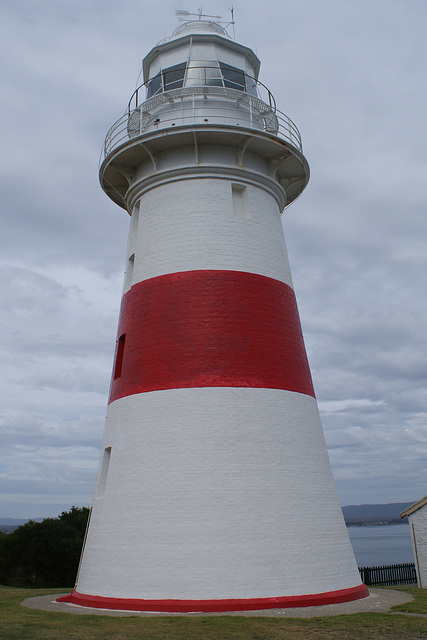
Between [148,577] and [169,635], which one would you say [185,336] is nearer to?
[148,577]

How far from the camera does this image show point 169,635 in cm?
821

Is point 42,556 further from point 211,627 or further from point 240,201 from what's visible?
point 240,201

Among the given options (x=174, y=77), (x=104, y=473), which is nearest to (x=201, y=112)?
(x=174, y=77)

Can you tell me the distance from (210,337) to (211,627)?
227 inches


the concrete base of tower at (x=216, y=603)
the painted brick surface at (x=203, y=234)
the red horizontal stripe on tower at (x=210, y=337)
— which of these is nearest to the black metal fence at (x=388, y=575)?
the concrete base of tower at (x=216, y=603)

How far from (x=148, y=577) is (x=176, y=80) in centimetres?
1268

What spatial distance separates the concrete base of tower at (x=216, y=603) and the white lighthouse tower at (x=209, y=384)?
1.1 inches

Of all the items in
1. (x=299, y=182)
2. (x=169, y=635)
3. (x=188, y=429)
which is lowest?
(x=169, y=635)

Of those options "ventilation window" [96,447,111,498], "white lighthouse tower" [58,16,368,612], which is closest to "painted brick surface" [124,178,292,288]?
"white lighthouse tower" [58,16,368,612]

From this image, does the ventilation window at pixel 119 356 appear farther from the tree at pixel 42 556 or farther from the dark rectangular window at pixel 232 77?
the tree at pixel 42 556

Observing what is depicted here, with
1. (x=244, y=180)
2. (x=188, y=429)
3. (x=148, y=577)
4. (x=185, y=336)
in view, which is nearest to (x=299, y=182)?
(x=244, y=180)

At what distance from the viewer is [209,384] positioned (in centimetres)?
1186

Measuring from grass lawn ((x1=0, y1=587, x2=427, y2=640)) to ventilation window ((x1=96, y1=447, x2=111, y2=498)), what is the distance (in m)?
2.90

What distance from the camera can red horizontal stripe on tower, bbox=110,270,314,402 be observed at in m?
12.1
